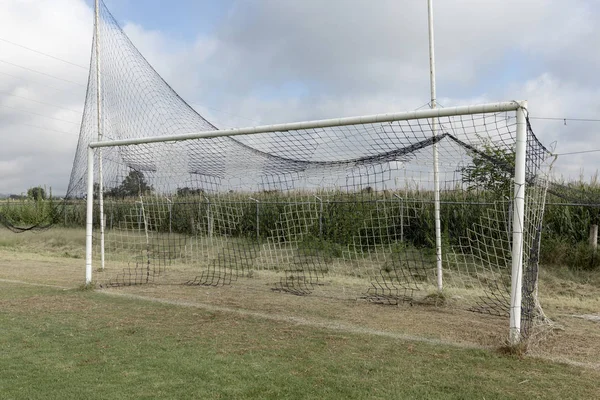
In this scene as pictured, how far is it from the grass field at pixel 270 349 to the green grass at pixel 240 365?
0.01m

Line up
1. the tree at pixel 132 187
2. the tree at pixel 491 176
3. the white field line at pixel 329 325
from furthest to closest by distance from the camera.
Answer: the tree at pixel 132 187
the tree at pixel 491 176
the white field line at pixel 329 325

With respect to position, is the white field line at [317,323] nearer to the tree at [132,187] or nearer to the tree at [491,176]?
the tree at [132,187]

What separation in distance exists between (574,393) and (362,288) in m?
5.28

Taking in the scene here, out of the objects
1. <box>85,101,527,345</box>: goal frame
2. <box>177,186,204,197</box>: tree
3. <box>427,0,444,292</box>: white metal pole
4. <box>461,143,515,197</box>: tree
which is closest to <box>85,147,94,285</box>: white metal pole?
<box>177,186,204,197</box>: tree

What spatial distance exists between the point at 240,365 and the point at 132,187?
7.41 meters

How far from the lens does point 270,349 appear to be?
5168 mm

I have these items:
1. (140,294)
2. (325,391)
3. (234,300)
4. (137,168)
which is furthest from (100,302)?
(325,391)

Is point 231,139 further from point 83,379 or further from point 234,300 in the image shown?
point 83,379

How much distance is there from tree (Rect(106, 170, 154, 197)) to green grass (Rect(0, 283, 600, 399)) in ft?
14.9

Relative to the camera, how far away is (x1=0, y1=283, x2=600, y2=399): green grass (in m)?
3.96

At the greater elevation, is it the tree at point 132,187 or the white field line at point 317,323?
the tree at point 132,187

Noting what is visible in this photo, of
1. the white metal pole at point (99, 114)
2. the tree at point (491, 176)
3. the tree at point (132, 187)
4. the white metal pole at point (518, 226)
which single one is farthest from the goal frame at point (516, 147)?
the white metal pole at point (99, 114)

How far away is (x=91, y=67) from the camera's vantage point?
37.8 feet

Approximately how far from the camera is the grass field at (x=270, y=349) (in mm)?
4031
